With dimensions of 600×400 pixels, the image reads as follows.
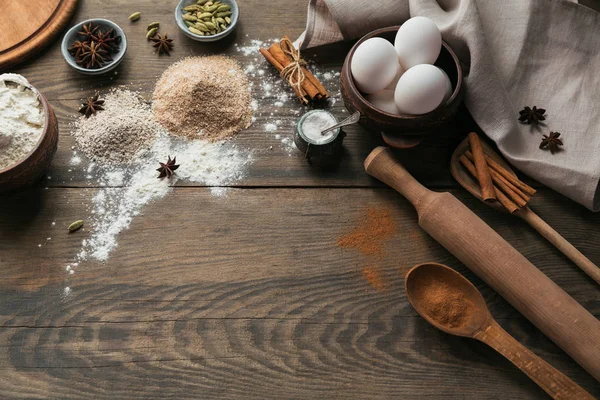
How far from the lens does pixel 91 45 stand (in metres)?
1.76

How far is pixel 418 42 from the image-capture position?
151 centimetres

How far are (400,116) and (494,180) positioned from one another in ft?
1.20

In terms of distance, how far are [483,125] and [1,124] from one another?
1.35m

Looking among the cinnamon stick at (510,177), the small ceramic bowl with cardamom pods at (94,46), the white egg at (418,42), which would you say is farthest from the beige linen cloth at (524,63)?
the small ceramic bowl with cardamom pods at (94,46)

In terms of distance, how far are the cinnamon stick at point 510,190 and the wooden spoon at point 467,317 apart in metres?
0.29

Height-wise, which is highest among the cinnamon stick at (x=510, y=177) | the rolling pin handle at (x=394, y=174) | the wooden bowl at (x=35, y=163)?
the cinnamon stick at (x=510, y=177)

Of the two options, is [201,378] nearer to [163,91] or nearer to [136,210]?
[136,210]

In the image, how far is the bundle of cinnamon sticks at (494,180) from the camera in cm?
162

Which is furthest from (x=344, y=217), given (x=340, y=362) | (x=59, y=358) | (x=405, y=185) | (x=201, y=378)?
(x=59, y=358)

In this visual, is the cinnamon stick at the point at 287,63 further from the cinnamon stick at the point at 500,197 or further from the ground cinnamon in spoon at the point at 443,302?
the ground cinnamon in spoon at the point at 443,302

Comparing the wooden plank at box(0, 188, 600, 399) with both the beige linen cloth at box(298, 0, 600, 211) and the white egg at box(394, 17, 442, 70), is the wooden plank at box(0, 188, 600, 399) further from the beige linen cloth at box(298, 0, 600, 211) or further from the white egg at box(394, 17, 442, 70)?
the white egg at box(394, 17, 442, 70)

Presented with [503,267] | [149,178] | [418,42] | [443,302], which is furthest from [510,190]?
[149,178]

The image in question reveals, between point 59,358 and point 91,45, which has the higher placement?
point 91,45

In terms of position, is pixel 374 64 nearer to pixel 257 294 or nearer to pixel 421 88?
pixel 421 88
